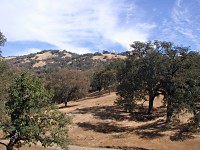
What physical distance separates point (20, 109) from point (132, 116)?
1583 inches

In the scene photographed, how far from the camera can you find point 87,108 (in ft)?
266

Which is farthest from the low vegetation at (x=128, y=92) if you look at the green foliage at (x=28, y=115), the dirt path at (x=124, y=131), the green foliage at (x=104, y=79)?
the green foliage at (x=104, y=79)

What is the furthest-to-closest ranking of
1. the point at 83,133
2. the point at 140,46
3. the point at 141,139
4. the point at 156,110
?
the point at 156,110
the point at 140,46
the point at 83,133
the point at 141,139

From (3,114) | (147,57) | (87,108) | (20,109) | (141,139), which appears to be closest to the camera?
(20,109)

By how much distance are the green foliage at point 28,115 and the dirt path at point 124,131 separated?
19228 mm

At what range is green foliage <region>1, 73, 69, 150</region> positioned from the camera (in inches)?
1313

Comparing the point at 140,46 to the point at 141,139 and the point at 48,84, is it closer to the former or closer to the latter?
the point at 141,139

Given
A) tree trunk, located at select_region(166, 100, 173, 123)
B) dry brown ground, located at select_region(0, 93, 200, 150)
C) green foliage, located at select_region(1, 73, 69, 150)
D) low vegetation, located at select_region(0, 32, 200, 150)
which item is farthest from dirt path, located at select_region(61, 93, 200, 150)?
green foliage, located at select_region(1, 73, 69, 150)

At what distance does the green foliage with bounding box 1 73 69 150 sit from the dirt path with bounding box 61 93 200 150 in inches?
757

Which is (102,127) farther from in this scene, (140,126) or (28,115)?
(28,115)

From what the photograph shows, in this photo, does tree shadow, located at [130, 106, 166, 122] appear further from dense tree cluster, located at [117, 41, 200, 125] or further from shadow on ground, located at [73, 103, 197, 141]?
dense tree cluster, located at [117, 41, 200, 125]

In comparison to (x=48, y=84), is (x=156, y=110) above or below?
below

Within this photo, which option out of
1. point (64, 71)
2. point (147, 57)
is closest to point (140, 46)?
point (147, 57)

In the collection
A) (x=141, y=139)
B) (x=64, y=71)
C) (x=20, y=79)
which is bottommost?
(x=141, y=139)
